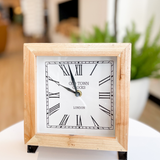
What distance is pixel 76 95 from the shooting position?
0.50 metres

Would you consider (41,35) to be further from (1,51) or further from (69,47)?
(69,47)

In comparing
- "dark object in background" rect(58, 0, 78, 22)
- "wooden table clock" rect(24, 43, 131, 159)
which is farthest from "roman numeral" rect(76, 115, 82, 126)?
"dark object in background" rect(58, 0, 78, 22)

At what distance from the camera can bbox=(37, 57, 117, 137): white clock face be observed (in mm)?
486

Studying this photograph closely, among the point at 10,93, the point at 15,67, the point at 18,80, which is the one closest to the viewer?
the point at 10,93

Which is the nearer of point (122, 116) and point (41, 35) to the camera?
point (122, 116)

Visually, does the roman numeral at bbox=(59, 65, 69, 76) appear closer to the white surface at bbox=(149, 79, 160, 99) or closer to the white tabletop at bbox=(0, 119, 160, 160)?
the white tabletop at bbox=(0, 119, 160, 160)

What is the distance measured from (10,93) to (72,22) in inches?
71.6

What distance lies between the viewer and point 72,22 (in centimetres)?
356

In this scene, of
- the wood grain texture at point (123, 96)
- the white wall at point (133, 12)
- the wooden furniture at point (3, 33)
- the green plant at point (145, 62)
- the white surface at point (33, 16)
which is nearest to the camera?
the wood grain texture at point (123, 96)

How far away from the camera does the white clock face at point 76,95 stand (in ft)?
1.59

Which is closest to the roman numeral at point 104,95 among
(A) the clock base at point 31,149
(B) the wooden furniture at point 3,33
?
(A) the clock base at point 31,149

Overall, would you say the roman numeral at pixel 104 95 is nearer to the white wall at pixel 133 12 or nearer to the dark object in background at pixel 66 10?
the white wall at pixel 133 12

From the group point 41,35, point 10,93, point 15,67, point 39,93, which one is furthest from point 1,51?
point 39,93

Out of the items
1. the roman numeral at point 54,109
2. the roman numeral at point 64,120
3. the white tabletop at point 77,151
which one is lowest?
the white tabletop at point 77,151
